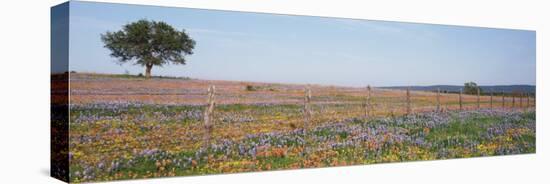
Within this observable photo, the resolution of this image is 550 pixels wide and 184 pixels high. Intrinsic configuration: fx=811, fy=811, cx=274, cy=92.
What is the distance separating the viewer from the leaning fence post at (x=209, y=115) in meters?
13.5

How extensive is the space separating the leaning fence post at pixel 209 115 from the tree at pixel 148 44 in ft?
2.44

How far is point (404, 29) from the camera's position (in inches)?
637

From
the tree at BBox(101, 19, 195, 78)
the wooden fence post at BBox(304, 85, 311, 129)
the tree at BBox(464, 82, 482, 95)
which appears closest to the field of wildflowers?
the wooden fence post at BBox(304, 85, 311, 129)

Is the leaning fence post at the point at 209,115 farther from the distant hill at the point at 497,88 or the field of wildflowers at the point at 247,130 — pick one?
the distant hill at the point at 497,88

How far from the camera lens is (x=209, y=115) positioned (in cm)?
1357

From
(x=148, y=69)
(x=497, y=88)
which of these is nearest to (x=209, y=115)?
(x=148, y=69)

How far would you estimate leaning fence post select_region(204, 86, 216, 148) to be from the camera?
13461mm

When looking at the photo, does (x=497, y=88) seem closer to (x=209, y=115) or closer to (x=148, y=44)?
(x=209, y=115)

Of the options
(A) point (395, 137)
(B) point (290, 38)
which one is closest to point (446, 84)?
(A) point (395, 137)

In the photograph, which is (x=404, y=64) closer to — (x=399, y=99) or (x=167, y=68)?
(x=399, y=99)

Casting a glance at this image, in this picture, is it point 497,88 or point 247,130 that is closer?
point 247,130

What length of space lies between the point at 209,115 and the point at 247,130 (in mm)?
811

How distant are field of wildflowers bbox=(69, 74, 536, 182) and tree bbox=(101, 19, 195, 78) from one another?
1.13ft

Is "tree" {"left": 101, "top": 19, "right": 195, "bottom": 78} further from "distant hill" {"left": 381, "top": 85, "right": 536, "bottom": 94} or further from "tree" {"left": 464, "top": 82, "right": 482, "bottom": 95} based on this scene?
"tree" {"left": 464, "top": 82, "right": 482, "bottom": 95}
